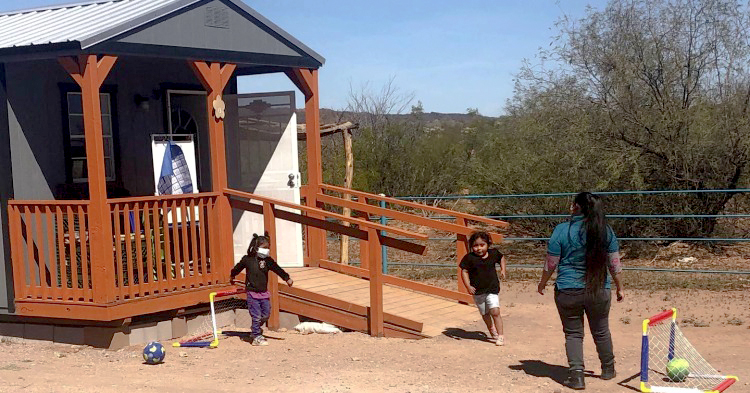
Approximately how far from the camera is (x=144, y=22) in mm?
7645

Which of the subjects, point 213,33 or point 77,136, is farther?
point 77,136

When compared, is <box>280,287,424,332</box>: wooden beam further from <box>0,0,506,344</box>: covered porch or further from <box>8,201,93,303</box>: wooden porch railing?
<box>8,201,93,303</box>: wooden porch railing

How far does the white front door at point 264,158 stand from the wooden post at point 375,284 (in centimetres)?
208

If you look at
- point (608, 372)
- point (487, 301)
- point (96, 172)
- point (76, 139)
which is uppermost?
point (76, 139)

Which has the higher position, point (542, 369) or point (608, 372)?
point (608, 372)

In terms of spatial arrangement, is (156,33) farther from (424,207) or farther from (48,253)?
(424,207)

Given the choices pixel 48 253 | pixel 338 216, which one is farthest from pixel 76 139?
pixel 338 216

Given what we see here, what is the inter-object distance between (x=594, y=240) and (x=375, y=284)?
2.69 metres

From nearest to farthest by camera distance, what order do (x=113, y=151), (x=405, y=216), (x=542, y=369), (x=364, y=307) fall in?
(x=542, y=369) → (x=364, y=307) → (x=405, y=216) → (x=113, y=151)

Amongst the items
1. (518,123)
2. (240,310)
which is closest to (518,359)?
(240,310)

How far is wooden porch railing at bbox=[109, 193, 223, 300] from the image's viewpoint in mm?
7543

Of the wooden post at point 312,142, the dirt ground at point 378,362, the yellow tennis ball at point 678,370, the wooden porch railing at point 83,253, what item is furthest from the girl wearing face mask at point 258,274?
the yellow tennis ball at point 678,370

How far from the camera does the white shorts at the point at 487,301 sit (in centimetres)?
732

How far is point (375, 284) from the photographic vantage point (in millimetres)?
7820
